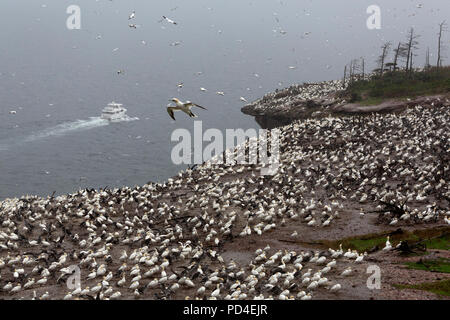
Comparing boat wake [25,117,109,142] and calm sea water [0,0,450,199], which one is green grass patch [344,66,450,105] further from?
boat wake [25,117,109,142]

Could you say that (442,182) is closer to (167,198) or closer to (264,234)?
(264,234)

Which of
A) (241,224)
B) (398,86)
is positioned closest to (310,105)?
(398,86)

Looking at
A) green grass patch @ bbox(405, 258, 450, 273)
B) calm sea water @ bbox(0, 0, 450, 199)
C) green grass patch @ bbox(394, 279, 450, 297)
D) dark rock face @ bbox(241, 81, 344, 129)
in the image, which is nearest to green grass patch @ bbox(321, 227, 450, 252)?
green grass patch @ bbox(405, 258, 450, 273)

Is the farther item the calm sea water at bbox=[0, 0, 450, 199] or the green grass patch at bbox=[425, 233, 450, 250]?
the calm sea water at bbox=[0, 0, 450, 199]

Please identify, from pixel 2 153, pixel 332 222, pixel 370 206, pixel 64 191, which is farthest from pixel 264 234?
pixel 2 153

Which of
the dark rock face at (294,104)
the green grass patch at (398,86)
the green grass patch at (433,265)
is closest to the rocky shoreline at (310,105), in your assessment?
the dark rock face at (294,104)
